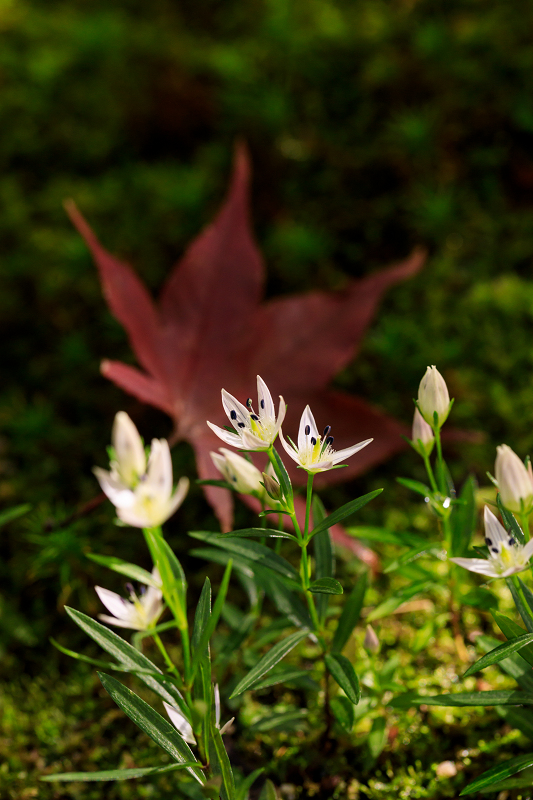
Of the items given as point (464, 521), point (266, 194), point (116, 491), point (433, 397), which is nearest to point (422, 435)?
point (433, 397)

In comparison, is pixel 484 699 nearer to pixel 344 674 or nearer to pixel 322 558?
pixel 344 674

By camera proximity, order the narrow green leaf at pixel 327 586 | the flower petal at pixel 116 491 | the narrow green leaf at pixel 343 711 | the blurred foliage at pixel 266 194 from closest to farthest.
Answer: the flower petal at pixel 116 491
the narrow green leaf at pixel 327 586
the narrow green leaf at pixel 343 711
the blurred foliage at pixel 266 194

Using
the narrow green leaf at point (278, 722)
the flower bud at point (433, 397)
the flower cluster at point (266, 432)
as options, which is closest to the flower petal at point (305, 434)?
the flower cluster at point (266, 432)

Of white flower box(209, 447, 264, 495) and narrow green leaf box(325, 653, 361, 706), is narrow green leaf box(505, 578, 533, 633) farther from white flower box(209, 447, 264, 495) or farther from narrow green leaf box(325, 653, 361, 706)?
white flower box(209, 447, 264, 495)

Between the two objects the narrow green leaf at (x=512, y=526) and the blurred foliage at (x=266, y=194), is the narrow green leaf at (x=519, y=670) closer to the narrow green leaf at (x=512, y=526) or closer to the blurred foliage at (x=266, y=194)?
the narrow green leaf at (x=512, y=526)

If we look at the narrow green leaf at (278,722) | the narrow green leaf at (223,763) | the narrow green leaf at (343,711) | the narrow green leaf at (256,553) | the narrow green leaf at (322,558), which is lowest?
the narrow green leaf at (278,722)

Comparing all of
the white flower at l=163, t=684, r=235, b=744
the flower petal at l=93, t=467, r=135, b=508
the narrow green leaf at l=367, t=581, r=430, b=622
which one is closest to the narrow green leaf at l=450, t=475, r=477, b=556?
the narrow green leaf at l=367, t=581, r=430, b=622

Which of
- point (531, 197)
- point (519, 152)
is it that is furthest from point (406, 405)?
point (519, 152)
